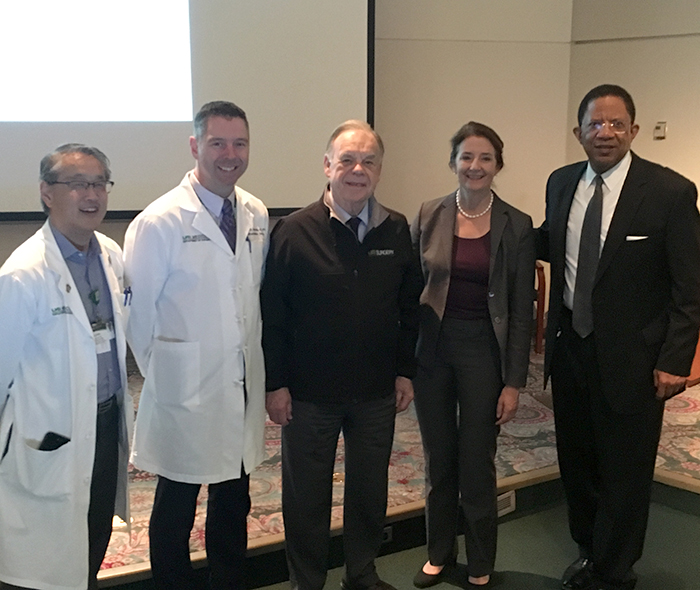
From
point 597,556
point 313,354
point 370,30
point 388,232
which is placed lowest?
point 597,556

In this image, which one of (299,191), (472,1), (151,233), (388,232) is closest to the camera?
(151,233)

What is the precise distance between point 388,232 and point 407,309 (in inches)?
10.0

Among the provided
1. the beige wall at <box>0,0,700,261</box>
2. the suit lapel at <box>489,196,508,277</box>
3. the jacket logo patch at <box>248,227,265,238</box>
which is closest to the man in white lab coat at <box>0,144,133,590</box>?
the jacket logo patch at <box>248,227,265,238</box>

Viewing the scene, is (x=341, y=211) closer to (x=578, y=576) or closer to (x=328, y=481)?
(x=328, y=481)

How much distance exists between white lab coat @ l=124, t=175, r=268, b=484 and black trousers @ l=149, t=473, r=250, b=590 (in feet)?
0.24

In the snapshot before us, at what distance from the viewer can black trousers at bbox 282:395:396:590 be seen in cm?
196

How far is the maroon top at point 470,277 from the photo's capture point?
6.64 feet

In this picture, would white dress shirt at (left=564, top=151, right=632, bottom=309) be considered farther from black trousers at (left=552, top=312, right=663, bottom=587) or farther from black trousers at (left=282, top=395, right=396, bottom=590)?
black trousers at (left=282, top=395, right=396, bottom=590)

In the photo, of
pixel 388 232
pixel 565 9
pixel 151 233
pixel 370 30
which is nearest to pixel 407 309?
pixel 388 232

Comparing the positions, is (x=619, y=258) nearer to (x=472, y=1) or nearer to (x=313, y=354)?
(x=313, y=354)

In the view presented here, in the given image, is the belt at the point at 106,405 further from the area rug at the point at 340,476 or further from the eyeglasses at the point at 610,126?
the eyeglasses at the point at 610,126

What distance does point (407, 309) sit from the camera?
6.59 feet

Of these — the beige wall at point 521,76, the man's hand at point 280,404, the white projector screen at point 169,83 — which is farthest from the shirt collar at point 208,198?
the beige wall at point 521,76

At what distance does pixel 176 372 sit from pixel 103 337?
267 millimetres
